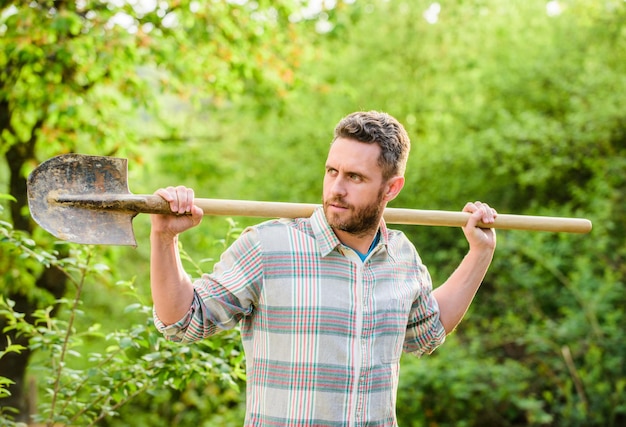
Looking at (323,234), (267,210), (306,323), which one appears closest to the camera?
(306,323)

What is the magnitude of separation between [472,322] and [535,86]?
3.43 metres

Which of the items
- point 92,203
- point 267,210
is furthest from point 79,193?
point 267,210

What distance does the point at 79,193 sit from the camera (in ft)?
7.43

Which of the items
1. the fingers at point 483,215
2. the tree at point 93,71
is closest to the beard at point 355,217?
the fingers at point 483,215

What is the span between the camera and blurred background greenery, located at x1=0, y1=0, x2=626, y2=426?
354 cm

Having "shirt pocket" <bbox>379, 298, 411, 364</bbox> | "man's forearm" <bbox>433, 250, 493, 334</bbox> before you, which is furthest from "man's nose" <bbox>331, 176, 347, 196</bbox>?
"man's forearm" <bbox>433, 250, 493, 334</bbox>

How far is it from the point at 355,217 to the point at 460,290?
1.97 ft

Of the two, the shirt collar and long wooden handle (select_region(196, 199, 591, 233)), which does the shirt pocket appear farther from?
long wooden handle (select_region(196, 199, 591, 233))

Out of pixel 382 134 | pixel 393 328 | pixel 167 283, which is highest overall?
pixel 382 134

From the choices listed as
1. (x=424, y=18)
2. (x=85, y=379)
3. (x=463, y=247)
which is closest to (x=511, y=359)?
(x=463, y=247)

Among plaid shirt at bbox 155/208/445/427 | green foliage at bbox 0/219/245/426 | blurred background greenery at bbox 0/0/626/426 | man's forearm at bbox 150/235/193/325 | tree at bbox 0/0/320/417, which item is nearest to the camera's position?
man's forearm at bbox 150/235/193/325

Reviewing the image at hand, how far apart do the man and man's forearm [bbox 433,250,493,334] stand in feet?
0.87

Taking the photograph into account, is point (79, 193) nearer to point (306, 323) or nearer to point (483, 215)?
point (306, 323)

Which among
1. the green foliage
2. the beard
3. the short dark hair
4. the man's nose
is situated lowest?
the green foliage
